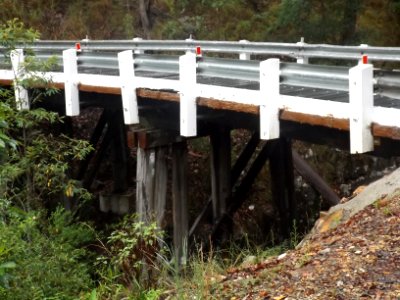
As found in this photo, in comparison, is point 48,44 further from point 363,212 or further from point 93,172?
point 363,212

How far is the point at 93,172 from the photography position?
13922mm

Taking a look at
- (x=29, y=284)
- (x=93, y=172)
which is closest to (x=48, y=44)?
(x=93, y=172)

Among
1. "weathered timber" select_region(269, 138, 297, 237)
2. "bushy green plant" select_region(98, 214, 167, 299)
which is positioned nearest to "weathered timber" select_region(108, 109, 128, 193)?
"weathered timber" select_region(269, 138, 297, 237)

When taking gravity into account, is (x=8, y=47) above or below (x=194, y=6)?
below

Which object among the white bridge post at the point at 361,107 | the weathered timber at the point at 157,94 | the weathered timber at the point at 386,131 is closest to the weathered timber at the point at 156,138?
the weathered timber at the point at 157,94

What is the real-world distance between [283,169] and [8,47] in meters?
4.95

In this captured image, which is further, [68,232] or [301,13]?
[301,13]

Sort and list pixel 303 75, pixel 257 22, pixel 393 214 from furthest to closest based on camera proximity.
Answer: pixel 257 22 < pixel 303 75 < pixel 393 214

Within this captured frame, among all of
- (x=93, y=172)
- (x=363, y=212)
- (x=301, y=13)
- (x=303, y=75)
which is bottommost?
(x=93, y=172)

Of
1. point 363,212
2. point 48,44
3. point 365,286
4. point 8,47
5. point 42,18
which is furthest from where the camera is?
point 42,18

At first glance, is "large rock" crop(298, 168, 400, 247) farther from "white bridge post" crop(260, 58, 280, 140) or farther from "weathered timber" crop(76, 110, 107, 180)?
"weathered timber" crop(76, 110, 107, 180)

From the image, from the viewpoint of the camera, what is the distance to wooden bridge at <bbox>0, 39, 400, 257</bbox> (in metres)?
6.66

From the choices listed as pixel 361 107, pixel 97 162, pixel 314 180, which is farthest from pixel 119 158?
pixel 361 107

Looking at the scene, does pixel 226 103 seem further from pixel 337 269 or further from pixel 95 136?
pixel 95 136
